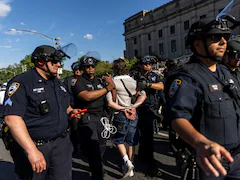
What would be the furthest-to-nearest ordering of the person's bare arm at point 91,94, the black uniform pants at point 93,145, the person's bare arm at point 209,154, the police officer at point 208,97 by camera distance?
the person's bare arm at point 91,94
the black uniform pants at point 93,145
the police officer at point 208,97
the person's bare arm at point 209,154

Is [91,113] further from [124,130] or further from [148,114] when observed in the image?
[148,114]

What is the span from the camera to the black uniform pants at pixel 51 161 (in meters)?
2.33

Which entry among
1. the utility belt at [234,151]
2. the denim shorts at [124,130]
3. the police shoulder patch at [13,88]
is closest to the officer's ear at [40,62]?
the police shoulder patch at [13,88]

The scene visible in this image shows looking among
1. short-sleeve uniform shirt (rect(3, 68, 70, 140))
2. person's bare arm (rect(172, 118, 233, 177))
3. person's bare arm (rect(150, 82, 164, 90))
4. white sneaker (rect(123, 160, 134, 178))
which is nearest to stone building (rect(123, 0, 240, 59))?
person's bare arm (rect(150, 82, 164, 90))

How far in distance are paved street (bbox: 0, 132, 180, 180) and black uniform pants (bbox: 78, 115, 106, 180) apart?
749 millimetres

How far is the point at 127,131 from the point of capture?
152 inches

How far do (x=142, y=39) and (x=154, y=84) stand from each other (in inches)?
1975

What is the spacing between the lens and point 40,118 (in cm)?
235

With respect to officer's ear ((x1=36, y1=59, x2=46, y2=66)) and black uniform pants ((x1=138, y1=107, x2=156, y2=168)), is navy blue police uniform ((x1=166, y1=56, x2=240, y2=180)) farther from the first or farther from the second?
black uniform pants ((x1=138, y1=107, x2=156, y2=168))

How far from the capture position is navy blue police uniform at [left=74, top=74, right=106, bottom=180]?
3223 millimetres

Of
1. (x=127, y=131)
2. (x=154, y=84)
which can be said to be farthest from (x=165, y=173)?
(x=154, y=84)

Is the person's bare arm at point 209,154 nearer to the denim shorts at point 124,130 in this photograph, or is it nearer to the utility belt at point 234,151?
the utility belt at point 234,151

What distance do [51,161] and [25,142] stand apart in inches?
21.6

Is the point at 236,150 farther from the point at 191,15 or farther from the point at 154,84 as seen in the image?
A: the point at 191,15
